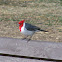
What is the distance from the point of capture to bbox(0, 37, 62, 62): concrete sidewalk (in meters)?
1.95

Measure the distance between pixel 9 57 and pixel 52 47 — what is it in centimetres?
52

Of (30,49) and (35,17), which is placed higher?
(30,49)

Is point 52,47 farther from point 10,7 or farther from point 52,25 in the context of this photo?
point 10,7

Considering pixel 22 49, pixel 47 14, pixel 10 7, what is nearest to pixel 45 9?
pixel 47 14

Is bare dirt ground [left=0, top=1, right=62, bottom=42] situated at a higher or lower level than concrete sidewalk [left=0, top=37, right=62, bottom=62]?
lower

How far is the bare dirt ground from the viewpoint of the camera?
193 inches

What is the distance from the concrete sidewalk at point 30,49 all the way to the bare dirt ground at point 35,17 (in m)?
2.45

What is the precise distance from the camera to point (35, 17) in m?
6.67

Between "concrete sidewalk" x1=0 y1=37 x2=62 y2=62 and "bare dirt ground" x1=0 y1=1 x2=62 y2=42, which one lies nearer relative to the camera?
"concrete sidewalk" x1=0 y1=37 x2=62 y2=62

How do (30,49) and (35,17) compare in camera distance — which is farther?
(35,17)

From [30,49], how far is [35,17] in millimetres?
4708

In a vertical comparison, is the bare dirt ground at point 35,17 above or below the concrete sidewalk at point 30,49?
below

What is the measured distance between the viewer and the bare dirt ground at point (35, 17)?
16.0ft

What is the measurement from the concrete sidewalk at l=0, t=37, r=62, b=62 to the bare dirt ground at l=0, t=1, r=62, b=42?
245cm
